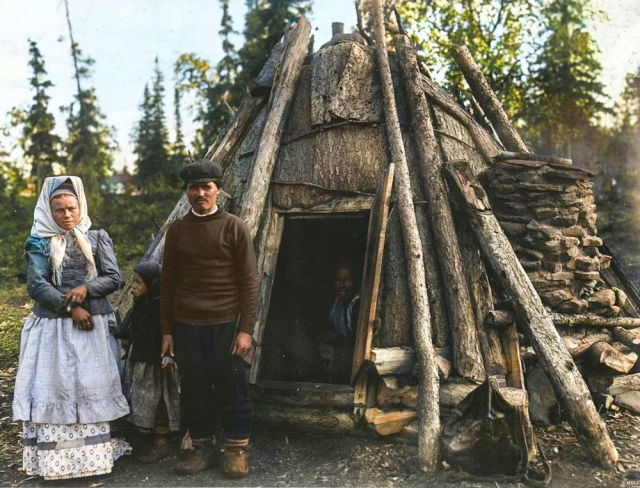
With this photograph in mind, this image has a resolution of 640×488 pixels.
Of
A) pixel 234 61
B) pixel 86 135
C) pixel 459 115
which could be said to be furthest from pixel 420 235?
pixel 86 135

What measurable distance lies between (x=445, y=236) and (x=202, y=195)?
6.98 ft

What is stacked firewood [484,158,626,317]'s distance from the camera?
16.4ft

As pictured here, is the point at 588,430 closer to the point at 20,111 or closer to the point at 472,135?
the point at 472,135

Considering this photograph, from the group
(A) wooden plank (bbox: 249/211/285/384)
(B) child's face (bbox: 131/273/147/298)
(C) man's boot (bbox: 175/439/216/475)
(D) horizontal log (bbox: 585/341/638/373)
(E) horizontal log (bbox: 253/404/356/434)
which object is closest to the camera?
(C) man's boot (bbox: 175/439/216/475)

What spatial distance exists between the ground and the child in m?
0.31

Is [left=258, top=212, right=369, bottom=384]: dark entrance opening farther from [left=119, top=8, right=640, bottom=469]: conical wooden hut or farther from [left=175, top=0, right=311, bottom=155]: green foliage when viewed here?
[left=175, top=0, right=311, bottom=155]: green foliage

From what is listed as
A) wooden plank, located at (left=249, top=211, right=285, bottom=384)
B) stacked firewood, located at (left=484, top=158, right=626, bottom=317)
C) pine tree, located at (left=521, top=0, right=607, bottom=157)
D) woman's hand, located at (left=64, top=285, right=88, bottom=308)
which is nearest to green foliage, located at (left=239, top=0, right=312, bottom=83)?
pine tree, located at (left=521, top=0, right=607, bottom=157)

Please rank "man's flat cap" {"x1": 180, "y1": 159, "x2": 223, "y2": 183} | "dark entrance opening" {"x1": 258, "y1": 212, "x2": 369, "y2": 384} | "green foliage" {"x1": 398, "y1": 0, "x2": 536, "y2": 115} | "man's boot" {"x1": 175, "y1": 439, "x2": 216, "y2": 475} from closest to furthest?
"man's flat cap" {"x1": 180, "y1": 159, "x2": 223, "y2": 183} < "man's boot" {"x1": 175, "y1": 439, "x2": 216, "y2": 475} < "dark entrance opening" {"x1": 258, "y1": 212, "x2": 369, "y2": 384} < "green foliage" {"x1": 398, "y1": 0, "x2": 536, "y2": 115}

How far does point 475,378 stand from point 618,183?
19451 mm

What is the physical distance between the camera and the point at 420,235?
4.86 m

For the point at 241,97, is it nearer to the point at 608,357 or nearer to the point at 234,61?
the point at 234,61

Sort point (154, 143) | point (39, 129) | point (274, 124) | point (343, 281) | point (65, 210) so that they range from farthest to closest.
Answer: point (154, 143), point (39, 129), point (343, 281), point (274, 124), point (65, 210)

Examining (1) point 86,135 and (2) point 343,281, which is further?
(1) point 86,135

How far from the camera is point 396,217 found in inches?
194
